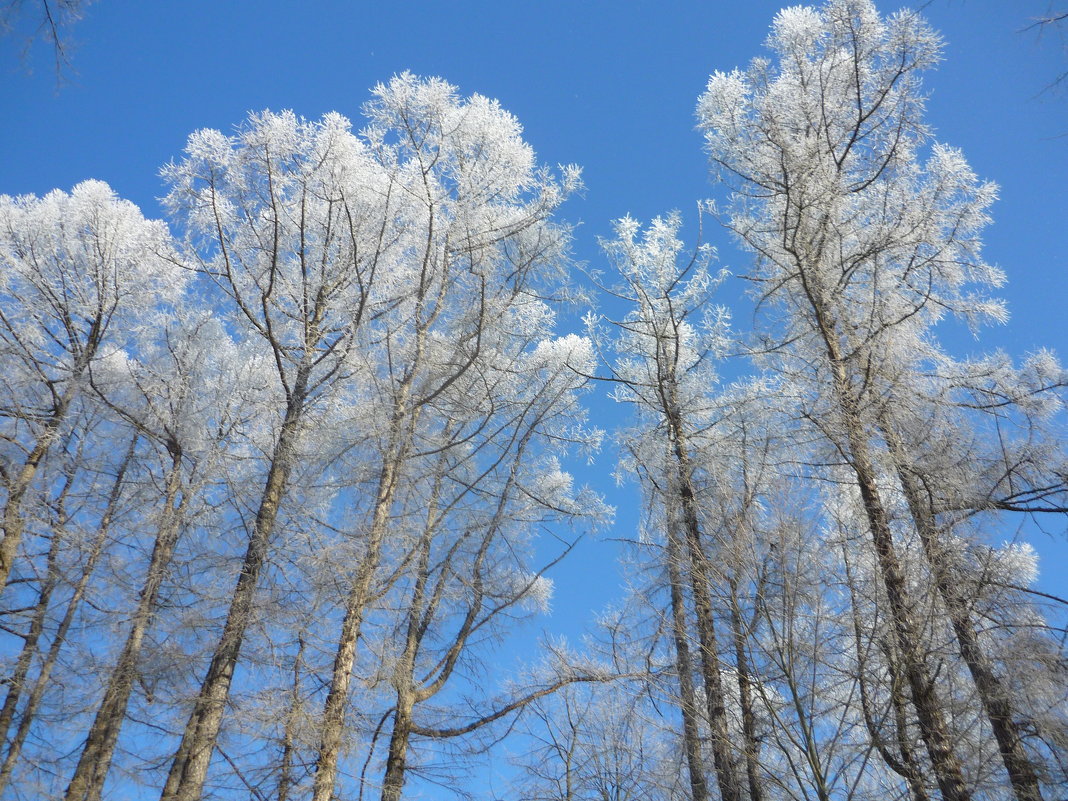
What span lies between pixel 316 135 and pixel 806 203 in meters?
5.06

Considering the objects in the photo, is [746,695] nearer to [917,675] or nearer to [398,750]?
[917,675]

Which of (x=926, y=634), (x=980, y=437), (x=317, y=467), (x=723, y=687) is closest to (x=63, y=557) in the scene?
(x=317, y=467)

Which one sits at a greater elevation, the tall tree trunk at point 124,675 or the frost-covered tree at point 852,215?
the frost-covered tree at point 852,215

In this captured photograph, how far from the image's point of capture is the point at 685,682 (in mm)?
6492

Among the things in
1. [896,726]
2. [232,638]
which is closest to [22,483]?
[232,638]

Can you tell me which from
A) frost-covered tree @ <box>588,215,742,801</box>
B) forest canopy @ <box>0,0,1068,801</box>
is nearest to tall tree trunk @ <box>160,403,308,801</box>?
forest canopy @ <box>0,0,1068,801</box>

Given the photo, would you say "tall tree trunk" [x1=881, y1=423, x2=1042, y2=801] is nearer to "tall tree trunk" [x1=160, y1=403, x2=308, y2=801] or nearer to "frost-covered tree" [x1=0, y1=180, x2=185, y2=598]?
"tall tree trunk" [x1=160, y1=403, x2=308, y2=801]

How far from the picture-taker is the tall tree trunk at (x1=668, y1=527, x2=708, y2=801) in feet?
18.6

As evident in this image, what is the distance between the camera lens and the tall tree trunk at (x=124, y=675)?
7.17 meters

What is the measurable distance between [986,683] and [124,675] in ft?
24.9

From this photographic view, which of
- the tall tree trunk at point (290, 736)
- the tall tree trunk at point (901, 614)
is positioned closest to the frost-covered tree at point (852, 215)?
the tall tree trunk at point (901, 614)

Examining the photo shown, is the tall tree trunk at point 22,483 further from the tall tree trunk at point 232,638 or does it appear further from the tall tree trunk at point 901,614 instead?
the tall tree trunk at point 901,614

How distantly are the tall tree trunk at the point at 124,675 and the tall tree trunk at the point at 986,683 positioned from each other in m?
6.99

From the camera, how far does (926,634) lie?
15.7 feet
